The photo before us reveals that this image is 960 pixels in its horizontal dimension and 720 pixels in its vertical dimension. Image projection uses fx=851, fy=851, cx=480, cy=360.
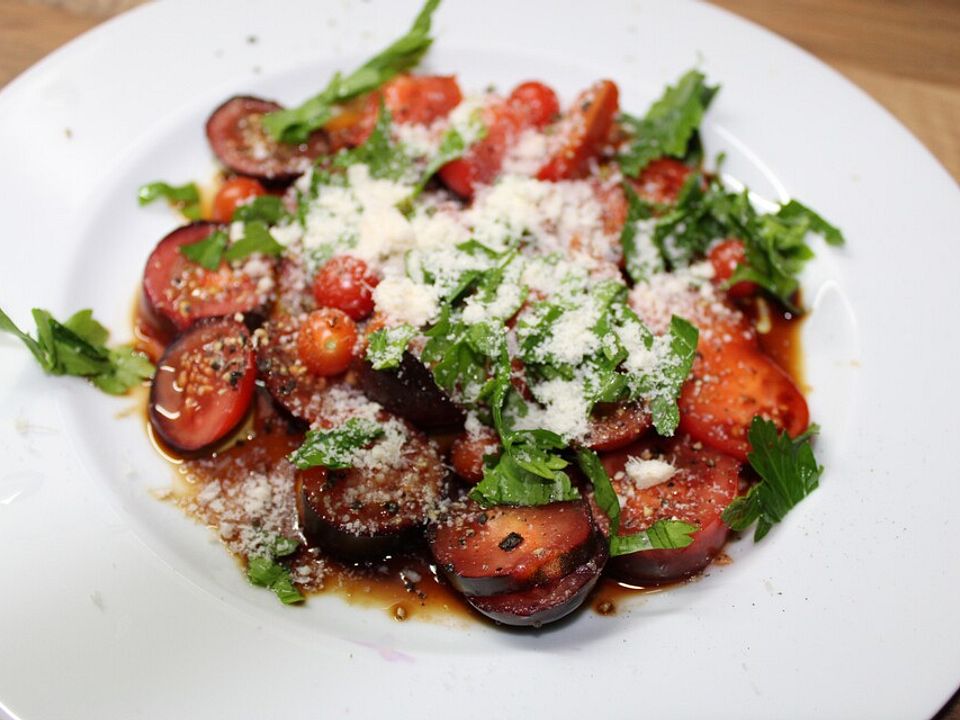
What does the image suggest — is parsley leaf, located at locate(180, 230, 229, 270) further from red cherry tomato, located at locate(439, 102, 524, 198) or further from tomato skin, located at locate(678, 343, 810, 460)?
tomato skin, located at locate(678, 343, 810, 460)

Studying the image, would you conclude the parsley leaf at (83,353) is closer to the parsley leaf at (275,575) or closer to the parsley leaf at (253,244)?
the parsley leaf at (253,244)

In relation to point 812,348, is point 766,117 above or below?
above

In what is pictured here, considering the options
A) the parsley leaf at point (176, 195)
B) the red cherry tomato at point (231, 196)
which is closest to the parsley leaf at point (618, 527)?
the red cherry tomato at point (231, 196)

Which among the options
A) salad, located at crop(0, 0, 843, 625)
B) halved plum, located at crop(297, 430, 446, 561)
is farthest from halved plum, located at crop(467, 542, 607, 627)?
halved plum, located at crop(297, 430, 446, 561)

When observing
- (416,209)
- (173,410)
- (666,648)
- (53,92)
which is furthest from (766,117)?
(53,92)

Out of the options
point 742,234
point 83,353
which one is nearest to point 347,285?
point 83,353

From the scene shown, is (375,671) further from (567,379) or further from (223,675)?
(567,379)
